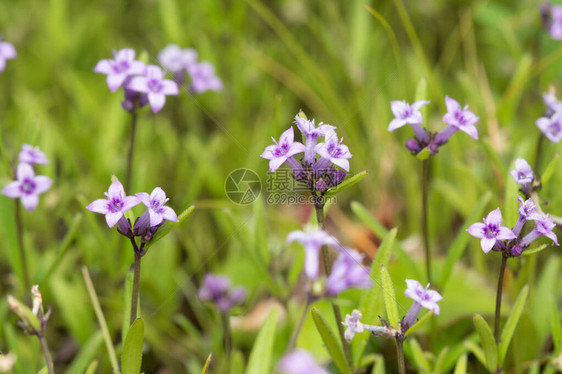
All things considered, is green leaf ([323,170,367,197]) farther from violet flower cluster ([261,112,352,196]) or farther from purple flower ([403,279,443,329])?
purple flower ([403,279,443,329])

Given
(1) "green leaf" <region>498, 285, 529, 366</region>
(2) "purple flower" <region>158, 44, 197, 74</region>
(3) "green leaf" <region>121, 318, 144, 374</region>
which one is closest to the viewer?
(3) "green leaf" <region>121, 318, 144, 374</region>

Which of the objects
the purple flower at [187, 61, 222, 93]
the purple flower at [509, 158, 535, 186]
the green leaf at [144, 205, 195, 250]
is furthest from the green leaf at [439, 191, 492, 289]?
the purple flower at [187, 61, 222, 93]

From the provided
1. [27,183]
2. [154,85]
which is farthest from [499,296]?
[27,183]

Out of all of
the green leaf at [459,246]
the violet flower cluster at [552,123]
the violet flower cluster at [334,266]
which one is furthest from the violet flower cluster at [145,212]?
the violet flower cluster at [552,123]

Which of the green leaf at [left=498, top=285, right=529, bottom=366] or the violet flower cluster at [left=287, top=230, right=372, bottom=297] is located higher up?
the violet flower cluster at [left=287, top=230, right=372, bottom=297]

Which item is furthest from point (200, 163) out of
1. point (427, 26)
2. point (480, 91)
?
point (427, 26)

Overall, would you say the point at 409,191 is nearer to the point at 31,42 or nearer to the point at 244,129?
the point at 244,129
